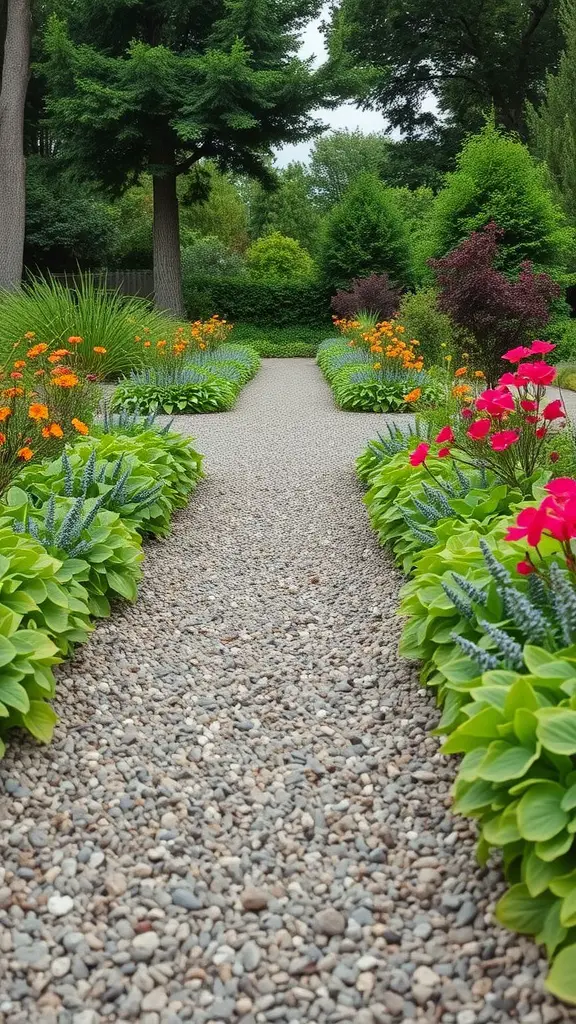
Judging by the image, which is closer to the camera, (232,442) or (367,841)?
(367,841)

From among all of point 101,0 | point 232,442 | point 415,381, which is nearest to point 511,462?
point 232,442

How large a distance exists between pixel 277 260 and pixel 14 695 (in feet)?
93.5

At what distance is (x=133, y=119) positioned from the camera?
1530cm

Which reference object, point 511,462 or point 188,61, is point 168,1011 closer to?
point 511,462

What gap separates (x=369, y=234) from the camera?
19.9 m

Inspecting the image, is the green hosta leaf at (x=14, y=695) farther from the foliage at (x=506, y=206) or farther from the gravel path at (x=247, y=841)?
the foliage at (x=506, y=206)

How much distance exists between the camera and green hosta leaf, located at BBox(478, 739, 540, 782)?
1.45 m

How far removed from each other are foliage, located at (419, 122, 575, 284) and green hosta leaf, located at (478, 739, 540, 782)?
12.5 metres

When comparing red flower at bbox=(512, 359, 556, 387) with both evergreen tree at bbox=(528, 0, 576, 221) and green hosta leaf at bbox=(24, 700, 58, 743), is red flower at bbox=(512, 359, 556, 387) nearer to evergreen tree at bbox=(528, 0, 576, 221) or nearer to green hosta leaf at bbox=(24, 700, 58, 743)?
green hosta leaf at bbox=(24, 700, 58, 743)

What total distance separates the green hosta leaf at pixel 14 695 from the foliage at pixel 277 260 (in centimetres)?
2700

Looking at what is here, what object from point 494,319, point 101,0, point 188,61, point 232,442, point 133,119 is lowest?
point 232,442

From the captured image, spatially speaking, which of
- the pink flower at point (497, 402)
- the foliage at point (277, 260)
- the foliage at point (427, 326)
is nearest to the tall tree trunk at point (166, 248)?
the foliage at point (427, 326)

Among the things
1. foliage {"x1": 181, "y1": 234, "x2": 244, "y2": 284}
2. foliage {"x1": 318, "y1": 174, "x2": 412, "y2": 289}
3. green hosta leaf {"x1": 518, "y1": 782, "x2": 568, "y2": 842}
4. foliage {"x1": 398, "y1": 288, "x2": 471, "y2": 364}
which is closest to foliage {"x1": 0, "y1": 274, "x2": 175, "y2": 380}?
foliage {"x1": 398, "y1": 288, "x2": 471, "y2": 364}

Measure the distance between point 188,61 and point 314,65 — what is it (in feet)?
8.92
